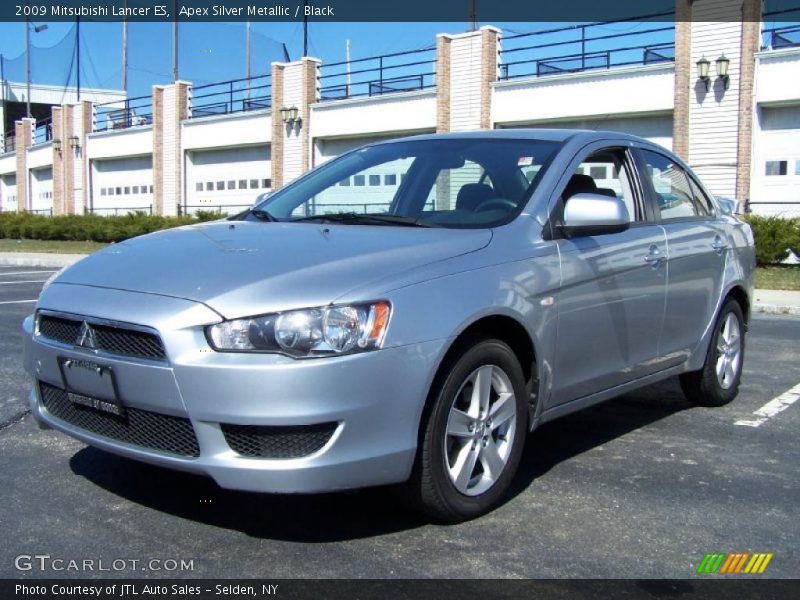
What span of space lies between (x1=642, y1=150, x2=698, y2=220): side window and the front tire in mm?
1901

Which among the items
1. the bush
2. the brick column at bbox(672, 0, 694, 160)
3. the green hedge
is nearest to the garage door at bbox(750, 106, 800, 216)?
the brick column at bbox(672, 0, 694, 160)

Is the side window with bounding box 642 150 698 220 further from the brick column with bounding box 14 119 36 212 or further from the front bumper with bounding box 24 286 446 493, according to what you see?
the brick column with bounding box 14 119 36 212

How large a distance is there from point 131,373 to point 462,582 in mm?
1413

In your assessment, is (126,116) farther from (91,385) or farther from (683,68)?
(91,385)

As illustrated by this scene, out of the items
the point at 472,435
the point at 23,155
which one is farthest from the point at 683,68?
the point at 23,155

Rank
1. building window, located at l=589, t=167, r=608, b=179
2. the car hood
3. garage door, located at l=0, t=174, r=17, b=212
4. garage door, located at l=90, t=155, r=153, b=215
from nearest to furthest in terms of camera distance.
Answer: the car hood < building window, located at l=589, t=167, r=608, b=179 < garage door, located at l=90, t=155, r=153, b=215 < garage door, located at l=0, t=174, r=17, b=212

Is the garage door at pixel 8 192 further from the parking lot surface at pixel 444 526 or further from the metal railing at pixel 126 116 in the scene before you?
the parking lot surface at pixel 444 526

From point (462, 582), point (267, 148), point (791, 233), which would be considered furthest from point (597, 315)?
point (267, 148)

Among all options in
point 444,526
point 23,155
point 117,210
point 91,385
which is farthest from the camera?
point 23,155

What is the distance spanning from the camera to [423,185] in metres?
4.77

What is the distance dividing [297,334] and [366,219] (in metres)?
1.25

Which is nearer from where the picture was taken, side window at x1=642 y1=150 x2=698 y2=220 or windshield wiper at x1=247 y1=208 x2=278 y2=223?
windshield wiper at x1=247 y1=208 x2=278 y2=223

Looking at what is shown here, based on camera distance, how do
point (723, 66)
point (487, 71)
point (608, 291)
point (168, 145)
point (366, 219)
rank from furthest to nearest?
point (168, 145) → point (487, 71) → point (723, 66) → point (608, 291) → point (366, 219)

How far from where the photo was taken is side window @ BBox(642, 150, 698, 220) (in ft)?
17.4
